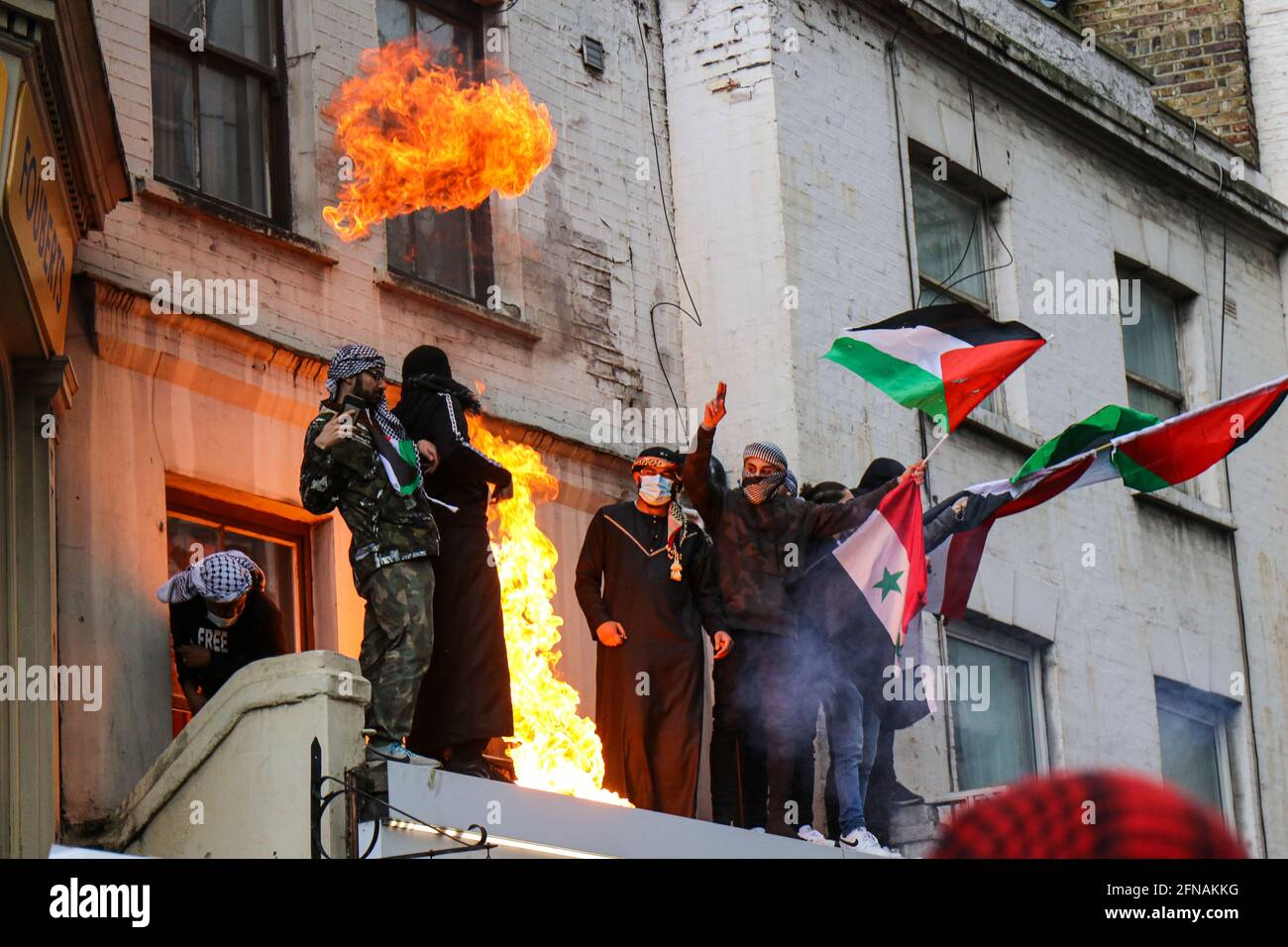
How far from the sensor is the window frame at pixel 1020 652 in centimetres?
1512

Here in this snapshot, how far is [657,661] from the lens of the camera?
11219 mm

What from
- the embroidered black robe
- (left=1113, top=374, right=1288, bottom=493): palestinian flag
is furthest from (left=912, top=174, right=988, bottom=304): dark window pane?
the embroidered black robe

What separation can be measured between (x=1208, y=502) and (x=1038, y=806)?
14.6 m

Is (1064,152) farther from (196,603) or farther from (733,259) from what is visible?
(196,603)

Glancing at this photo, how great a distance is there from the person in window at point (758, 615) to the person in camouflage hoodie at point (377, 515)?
1844mm

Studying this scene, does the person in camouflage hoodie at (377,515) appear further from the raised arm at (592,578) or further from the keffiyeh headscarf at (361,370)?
the raised arm at (592,578)

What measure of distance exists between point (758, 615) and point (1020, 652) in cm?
492

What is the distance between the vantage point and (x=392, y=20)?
12977 millimetres

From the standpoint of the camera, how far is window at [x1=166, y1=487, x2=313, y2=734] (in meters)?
10.9

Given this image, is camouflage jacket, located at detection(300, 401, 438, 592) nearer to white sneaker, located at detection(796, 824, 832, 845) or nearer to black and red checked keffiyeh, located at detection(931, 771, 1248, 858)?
white sneaker, located at detection(796, 824, 832, 845)

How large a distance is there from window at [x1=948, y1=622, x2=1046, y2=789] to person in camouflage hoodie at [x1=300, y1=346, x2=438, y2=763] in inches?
240

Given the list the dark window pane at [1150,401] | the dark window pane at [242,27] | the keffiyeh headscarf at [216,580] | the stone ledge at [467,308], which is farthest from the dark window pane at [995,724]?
the keffiyeh headscarf at [216,580]

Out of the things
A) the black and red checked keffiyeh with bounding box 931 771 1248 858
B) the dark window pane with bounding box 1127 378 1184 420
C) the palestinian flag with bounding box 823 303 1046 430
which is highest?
the dark window pane with bounding box 1127 378 1184 420

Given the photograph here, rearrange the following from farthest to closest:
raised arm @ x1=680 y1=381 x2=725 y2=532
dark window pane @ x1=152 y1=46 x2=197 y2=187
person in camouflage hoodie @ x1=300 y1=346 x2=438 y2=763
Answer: dark window pane @ x1=152 y1=46 x2=197 y2=187 < raised arm @ x1=680 y1=381 x2=725 y2=532 < person in camouflage hoodie @ x1=300 y1=346 x2=438 y2=763
